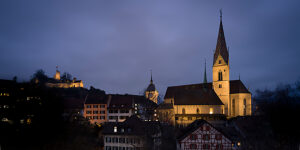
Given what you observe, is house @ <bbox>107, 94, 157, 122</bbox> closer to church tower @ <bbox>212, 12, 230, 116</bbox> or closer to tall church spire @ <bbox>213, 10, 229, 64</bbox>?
church tower @ <bbox>212, 12, 230, 116</bbox>

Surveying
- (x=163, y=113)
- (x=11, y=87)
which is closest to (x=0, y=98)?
(x=11, y=87)

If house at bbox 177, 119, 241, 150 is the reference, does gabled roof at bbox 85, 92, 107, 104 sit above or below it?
above

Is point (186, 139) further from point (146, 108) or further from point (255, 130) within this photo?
point (146, 108)

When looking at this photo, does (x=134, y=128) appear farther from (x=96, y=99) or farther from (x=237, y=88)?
(x=237, y=88)

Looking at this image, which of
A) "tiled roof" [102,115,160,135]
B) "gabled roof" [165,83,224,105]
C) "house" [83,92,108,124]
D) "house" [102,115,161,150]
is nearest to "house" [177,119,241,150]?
"house" [102,115,161,150]

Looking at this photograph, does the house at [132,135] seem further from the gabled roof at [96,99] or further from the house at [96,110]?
the gabled roof at [96,99]

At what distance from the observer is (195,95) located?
239 ft

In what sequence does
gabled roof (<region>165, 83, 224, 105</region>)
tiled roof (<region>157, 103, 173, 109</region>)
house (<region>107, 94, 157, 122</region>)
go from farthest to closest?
tiled roof (<region>157, 103, 173, 109</region>) < house (<region>107, 94, 157, 122</region>) < gabled roof (<region>165, 83, 224, 105</region>)

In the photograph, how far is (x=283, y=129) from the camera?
34688 mm

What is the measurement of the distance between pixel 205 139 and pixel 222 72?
36769 millimetres

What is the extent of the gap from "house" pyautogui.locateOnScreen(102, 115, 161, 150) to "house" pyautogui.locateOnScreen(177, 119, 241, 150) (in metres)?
4.74

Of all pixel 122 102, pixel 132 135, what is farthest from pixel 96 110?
pixel 132 135

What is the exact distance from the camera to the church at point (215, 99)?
68750mm

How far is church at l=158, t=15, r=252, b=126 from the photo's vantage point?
226ft
